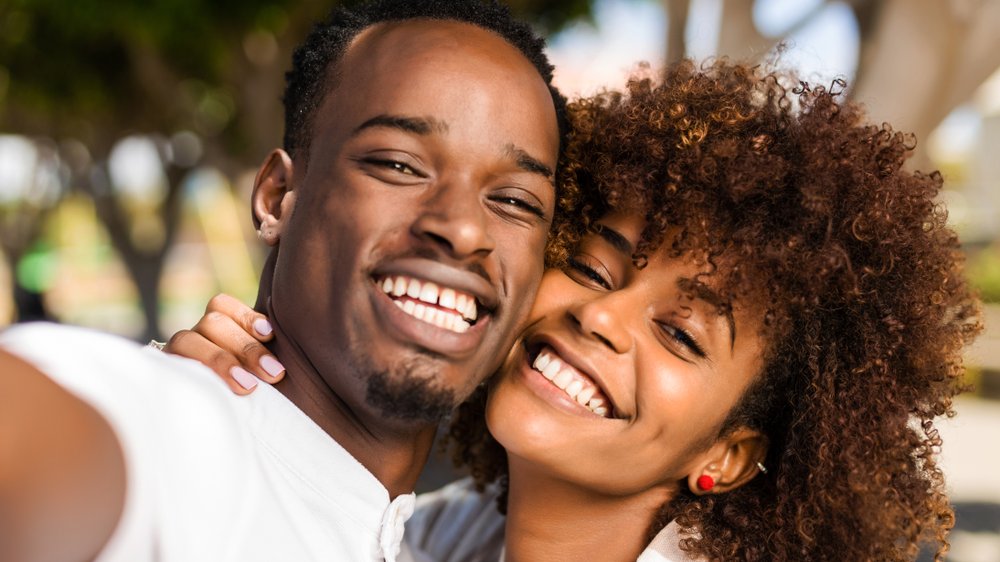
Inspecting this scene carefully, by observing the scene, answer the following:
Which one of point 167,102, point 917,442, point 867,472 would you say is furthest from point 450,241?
point 167,102

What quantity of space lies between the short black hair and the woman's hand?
0.47 meters

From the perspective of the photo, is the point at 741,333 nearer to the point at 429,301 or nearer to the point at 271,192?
the point at 429,301

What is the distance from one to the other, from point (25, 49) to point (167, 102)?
184cm

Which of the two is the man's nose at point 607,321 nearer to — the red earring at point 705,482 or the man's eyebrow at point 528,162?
the man's eyebrow at point 528,162

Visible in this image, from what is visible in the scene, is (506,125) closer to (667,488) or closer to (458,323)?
(458,323)

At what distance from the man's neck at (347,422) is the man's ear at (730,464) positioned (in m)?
1.02

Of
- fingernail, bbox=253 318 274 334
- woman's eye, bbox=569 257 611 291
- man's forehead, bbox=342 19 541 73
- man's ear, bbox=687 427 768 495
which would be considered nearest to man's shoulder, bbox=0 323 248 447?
fingernail, bbox=253 318 274 334

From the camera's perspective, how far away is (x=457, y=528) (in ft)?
11.6

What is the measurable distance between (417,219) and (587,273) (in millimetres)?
804

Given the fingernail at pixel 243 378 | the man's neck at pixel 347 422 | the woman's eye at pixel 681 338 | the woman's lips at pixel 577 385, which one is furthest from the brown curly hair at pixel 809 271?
the fingernail at pixel 243 378

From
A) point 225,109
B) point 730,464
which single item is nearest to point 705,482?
point 730,464

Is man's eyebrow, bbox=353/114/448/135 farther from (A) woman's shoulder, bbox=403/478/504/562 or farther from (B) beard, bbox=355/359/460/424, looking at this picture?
(A) woman's shoulder, bbox=403/478/504/562

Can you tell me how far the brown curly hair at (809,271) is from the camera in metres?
2.52

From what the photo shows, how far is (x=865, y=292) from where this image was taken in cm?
257
